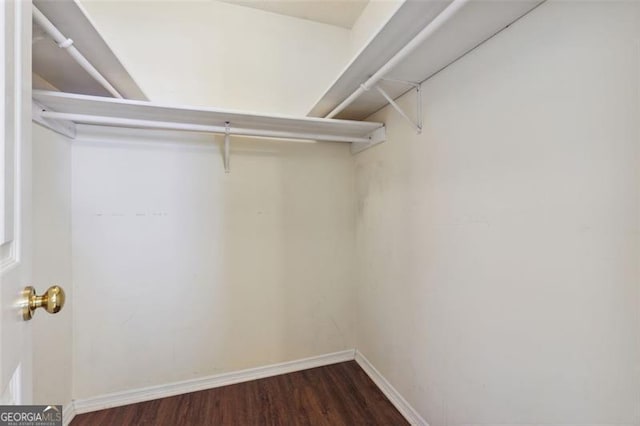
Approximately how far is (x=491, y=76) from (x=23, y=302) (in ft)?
5.86

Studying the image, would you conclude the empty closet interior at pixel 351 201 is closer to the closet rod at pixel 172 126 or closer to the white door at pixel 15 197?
the closet rod at pixel 172 126

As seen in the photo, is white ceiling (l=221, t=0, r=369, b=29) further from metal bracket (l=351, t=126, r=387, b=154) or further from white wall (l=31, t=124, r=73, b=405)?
white wall (l=31, t=124, r=73, b=405)

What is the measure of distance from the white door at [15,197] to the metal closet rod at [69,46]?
478mm

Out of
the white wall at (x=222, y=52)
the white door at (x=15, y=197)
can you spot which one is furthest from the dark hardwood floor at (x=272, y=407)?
the white wall at (x=222, y=52)

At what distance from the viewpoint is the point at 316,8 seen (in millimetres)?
2215

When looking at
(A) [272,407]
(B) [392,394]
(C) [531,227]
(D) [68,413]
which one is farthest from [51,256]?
(C) [531,227]

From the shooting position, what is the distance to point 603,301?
0.86m

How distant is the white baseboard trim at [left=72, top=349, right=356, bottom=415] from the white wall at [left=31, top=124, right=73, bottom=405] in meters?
0.18

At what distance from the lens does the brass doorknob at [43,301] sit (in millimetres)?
630

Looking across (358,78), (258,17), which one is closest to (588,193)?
(358,78)

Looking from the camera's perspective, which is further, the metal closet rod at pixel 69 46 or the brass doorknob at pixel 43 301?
the metal closet rod at pixel 69 46

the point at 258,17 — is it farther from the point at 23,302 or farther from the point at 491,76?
the point at 23,302

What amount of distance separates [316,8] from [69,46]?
1798mm
